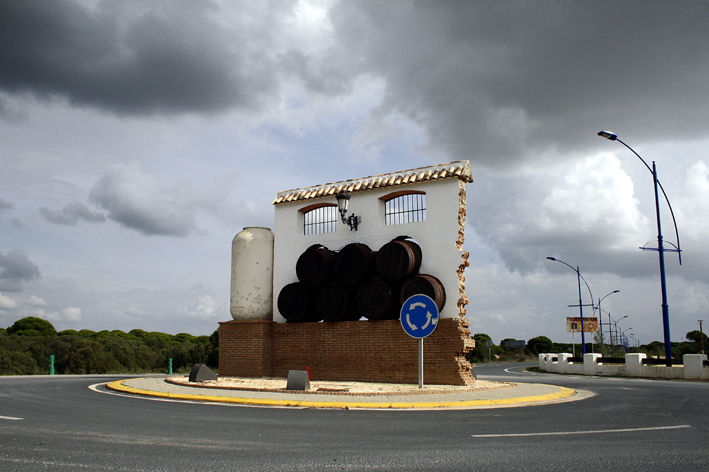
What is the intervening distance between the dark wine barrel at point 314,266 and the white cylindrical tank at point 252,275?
1.72m

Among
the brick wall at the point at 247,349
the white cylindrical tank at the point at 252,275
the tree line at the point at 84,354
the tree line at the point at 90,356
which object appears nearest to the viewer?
the brick wall at the point at 247,349

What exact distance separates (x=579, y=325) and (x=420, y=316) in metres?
34.7

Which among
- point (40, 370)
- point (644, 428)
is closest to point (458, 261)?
point (644, 428)

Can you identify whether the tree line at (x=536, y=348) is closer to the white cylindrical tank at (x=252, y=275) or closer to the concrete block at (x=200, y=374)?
the white cylindrical tank at (x=252, y=275)

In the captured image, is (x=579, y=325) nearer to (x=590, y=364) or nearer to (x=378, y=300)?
(x=590, y=364)

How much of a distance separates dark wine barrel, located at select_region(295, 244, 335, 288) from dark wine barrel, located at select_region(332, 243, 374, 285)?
1.06 ft

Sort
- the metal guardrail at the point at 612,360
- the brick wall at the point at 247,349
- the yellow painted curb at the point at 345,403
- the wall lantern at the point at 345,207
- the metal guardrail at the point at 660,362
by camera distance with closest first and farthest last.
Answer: the yellow painted curb at the point at 345,403 < the wall lantern at the point at 345,207 < the brick wall at the point at 247,349 < the metal guardrail at the point at 660,362 < the metal guardrail at the point at 612,360

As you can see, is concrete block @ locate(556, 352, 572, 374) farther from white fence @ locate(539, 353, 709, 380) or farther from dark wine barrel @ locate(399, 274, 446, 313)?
dark wine barrel @ locate(399, 274, 446, 313)

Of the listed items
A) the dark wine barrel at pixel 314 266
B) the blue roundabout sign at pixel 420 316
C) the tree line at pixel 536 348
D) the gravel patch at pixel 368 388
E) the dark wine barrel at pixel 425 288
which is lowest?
the tree line at pixel 536 348

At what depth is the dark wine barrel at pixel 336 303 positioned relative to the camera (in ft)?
51.8

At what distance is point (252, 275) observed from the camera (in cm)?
1786

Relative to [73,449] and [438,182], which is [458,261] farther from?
[73,449]

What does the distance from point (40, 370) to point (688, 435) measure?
33.2m

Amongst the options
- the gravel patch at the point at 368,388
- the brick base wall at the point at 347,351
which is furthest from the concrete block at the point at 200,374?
the brick base wall at the point at 347,351
